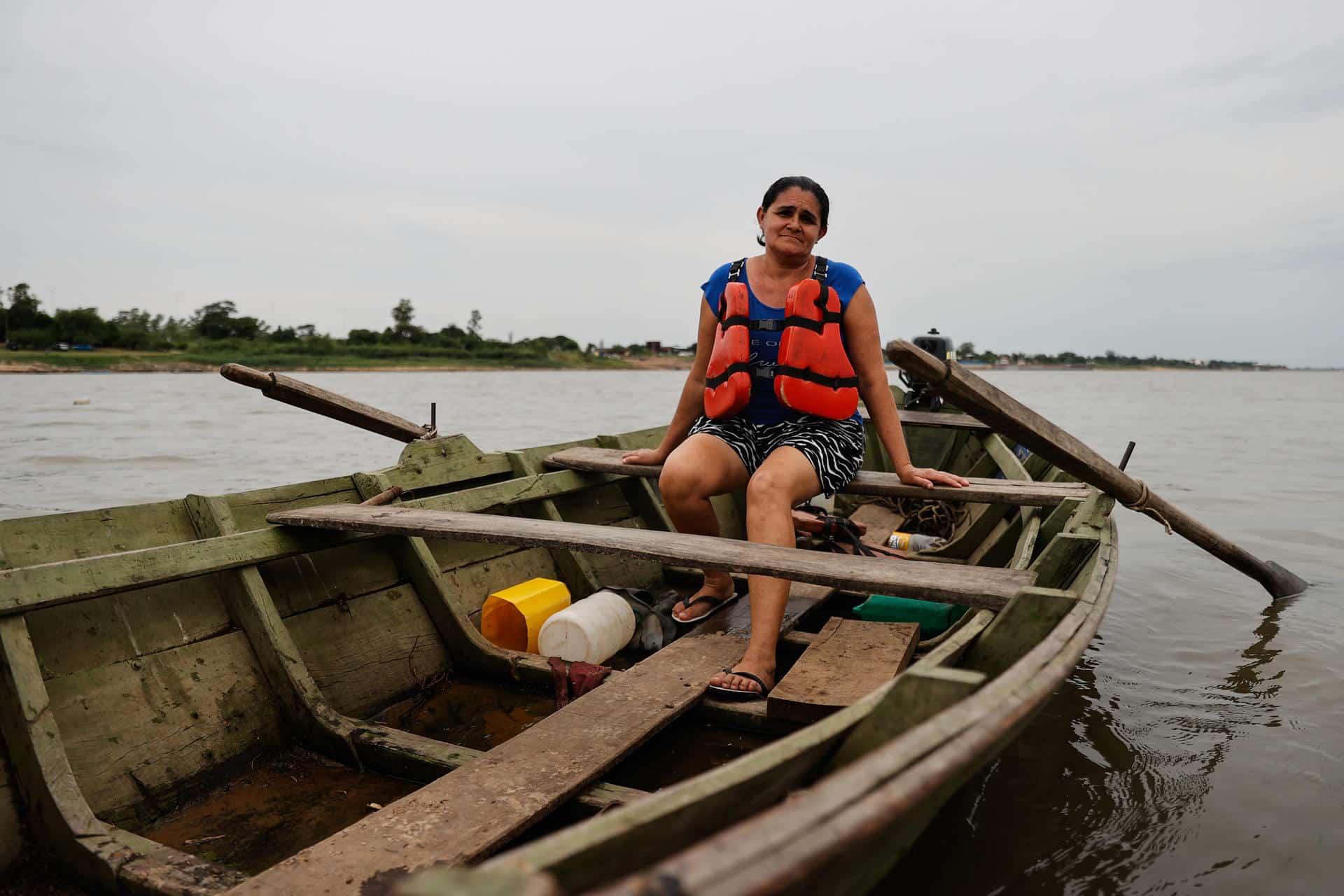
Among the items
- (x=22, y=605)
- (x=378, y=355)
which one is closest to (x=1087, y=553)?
(x=22, y=605)

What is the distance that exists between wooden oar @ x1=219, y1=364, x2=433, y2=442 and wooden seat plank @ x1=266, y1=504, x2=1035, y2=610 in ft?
2.80

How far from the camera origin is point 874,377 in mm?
3309

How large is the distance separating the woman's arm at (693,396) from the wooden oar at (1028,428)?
121 cm

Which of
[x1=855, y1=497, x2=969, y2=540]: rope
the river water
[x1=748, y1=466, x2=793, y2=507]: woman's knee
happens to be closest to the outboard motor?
[x1=855, y1=497, x2=969, y2=540]: rope

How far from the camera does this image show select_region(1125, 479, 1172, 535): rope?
10.3 feet

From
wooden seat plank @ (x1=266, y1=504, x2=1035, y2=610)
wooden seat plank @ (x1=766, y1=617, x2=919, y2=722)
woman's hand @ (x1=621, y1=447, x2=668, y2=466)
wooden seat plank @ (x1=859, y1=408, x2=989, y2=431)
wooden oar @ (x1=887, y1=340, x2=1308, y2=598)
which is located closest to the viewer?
wooden seat plank @ (x1=266, y1=504, x2=1035, y2=610)

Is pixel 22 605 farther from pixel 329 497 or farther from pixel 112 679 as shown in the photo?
pixel 329 497

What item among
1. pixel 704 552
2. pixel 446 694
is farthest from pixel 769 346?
pixel 446 694

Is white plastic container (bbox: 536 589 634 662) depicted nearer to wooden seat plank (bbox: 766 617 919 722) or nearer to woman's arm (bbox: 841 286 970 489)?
wooden seat plank (bbox: 766 617 919 722)

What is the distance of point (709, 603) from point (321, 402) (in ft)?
6.41

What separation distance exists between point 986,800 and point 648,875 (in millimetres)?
2411

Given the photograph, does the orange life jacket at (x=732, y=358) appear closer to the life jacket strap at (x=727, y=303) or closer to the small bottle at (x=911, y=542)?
the life jacket strap at (x=727, y=303)

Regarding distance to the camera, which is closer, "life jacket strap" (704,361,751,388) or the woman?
the woman

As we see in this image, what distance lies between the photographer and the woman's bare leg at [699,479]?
322 cm
